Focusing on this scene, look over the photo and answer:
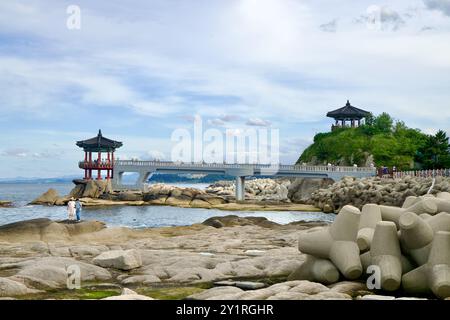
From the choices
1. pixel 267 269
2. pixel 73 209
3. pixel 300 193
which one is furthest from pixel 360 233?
pixel 300 193

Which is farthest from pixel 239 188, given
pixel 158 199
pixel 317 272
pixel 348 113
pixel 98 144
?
pixel 317 272

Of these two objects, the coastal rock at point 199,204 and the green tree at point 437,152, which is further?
the coastal rock at point 199,204

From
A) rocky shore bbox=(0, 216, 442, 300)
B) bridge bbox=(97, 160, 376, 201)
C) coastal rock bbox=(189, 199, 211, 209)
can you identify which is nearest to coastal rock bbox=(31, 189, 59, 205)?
bridge bbox=(97, 160, 376, 201)

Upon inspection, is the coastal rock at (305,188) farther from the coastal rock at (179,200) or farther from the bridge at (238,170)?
the coastal rock at (179,200)

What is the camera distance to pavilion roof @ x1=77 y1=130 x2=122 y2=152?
305ft

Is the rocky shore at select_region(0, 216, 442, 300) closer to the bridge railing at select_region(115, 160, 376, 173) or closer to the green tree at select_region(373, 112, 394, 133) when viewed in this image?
the bridge railing at select_region(115, 160, 376, 173)

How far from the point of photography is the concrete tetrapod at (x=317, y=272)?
→ 43.0 feet

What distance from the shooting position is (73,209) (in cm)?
3466

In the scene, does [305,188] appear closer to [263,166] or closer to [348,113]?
[263,166]

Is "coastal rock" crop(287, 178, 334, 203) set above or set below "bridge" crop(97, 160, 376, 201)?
below

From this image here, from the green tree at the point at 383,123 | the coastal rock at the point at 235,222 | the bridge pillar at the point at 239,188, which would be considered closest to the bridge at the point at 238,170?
the bridge pillar at the point at 239,188

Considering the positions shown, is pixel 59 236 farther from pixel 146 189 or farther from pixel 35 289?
pixel 146 189

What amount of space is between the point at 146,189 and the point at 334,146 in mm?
41680

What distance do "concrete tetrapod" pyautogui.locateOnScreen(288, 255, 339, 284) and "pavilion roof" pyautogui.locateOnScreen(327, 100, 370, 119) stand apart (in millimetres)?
106007
